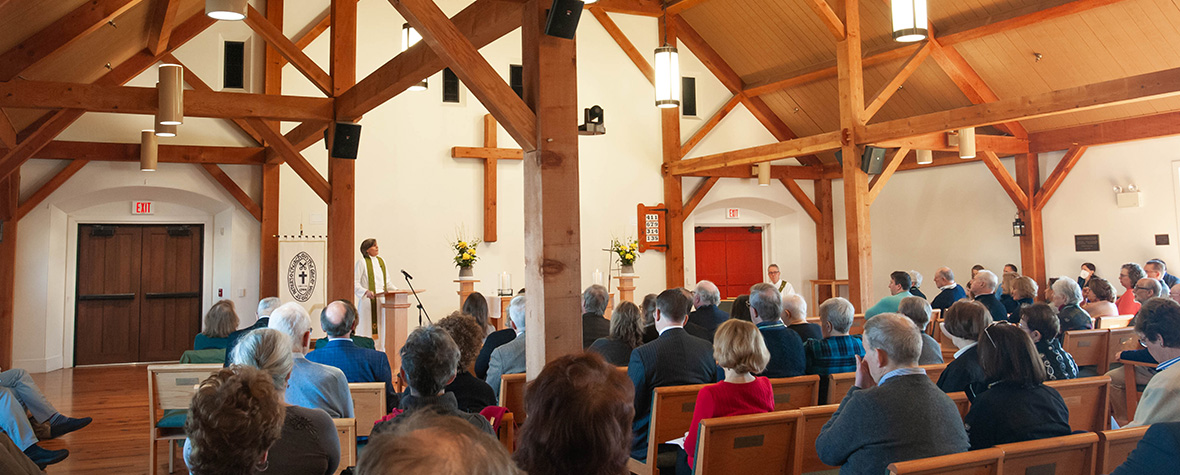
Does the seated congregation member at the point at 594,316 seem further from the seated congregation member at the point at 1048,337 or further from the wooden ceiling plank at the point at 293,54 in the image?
the wooden ceiling plank at the point at 293,54

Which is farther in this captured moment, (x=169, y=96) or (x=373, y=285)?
(x=373, y=285)

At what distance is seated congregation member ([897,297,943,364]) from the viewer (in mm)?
4230

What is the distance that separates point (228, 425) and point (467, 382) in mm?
1310

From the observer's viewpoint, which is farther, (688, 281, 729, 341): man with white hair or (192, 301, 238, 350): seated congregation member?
(688, 281, 729, 341): man with white hair

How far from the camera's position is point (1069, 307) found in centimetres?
541

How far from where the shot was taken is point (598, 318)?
5.07 meters

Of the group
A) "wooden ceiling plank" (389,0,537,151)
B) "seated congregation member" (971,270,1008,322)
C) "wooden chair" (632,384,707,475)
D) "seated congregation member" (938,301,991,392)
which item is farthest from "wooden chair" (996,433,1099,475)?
"seated congregation member" (971,270,1008,322)

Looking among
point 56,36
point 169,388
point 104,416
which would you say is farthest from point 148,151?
point 169,388

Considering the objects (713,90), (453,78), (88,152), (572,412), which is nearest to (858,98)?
(713,90)

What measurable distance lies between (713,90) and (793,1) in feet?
7.07

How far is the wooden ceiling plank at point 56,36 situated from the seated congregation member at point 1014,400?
6504 millimetres

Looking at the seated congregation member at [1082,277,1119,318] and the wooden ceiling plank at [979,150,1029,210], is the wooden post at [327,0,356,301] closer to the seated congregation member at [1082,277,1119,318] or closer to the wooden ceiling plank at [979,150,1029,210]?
the seated congregation member at [1082,277,1119,318]

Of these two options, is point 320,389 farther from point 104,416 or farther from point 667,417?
point 104,416

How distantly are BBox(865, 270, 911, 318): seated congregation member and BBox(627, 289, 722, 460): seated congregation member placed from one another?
286 cm
